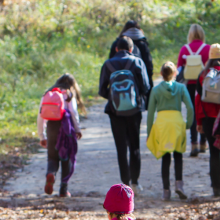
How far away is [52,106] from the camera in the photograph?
502cm

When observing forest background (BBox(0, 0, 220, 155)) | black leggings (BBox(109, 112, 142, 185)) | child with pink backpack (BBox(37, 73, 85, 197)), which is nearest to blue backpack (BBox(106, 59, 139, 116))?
black leggings (BBox(109, 112, 142, 185))

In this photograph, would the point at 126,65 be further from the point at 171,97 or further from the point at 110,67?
the point at 171,97

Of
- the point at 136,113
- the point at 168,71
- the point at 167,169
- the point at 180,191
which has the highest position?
the point at 168,71

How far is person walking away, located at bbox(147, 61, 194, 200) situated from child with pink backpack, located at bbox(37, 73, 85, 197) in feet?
3.38

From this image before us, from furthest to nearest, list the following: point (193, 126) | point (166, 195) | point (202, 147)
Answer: point (202, 147)
point (193, 126)
point (166, 195)

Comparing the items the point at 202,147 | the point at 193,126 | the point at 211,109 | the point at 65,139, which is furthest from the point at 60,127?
the point at 202,147

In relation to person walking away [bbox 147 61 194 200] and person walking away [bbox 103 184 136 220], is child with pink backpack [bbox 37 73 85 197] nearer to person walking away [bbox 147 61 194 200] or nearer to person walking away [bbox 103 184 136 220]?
person walking away [bbox 147 61 194 200]

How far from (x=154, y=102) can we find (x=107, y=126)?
490cm

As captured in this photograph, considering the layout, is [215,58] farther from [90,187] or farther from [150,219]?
[90,187]

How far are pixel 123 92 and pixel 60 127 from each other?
0.98 meters

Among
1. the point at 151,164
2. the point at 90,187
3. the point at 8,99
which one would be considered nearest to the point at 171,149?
the point at 90,187

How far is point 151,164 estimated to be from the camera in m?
6.91

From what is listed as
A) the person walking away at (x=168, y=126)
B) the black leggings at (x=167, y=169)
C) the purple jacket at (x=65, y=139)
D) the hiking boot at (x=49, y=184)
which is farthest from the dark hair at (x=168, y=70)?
the hiking boot at (x=49, y=184)

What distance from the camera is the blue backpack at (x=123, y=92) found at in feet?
16.0
